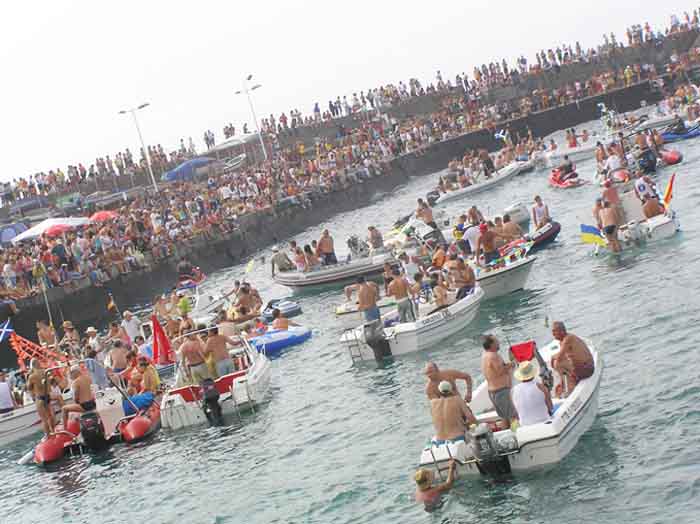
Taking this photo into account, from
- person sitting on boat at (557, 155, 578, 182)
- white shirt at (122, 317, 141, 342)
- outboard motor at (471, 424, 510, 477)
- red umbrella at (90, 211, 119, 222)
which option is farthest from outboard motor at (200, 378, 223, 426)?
red umbrella at (90, 211, 119, 222)

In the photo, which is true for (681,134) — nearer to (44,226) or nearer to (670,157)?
(670,157)

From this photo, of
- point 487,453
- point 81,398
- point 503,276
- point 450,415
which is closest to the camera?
point 487,453

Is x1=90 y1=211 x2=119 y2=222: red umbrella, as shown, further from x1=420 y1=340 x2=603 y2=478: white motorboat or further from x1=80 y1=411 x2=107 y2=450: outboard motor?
x1=420 y1=340 x2=603 y2=478: white motorboat

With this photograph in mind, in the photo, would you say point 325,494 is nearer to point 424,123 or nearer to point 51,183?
point 51,183

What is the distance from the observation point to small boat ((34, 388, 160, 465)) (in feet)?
72.9

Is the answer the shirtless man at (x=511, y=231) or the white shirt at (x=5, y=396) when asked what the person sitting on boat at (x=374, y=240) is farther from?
the white shirt at (x=5, y=396)

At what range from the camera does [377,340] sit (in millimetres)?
22891

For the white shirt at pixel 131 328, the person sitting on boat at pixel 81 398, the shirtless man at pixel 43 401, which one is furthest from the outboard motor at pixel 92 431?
the white shirt at pixel 131 328

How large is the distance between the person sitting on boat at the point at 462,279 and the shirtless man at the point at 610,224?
14.4 feet

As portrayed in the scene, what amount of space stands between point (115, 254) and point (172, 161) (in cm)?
2261

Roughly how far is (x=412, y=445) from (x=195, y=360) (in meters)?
6.61

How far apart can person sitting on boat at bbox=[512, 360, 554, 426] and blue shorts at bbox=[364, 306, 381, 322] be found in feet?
31.8

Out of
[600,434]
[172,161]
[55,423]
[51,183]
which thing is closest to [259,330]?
[55,423]

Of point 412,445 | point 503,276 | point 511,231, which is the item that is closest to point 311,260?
point 511,231
